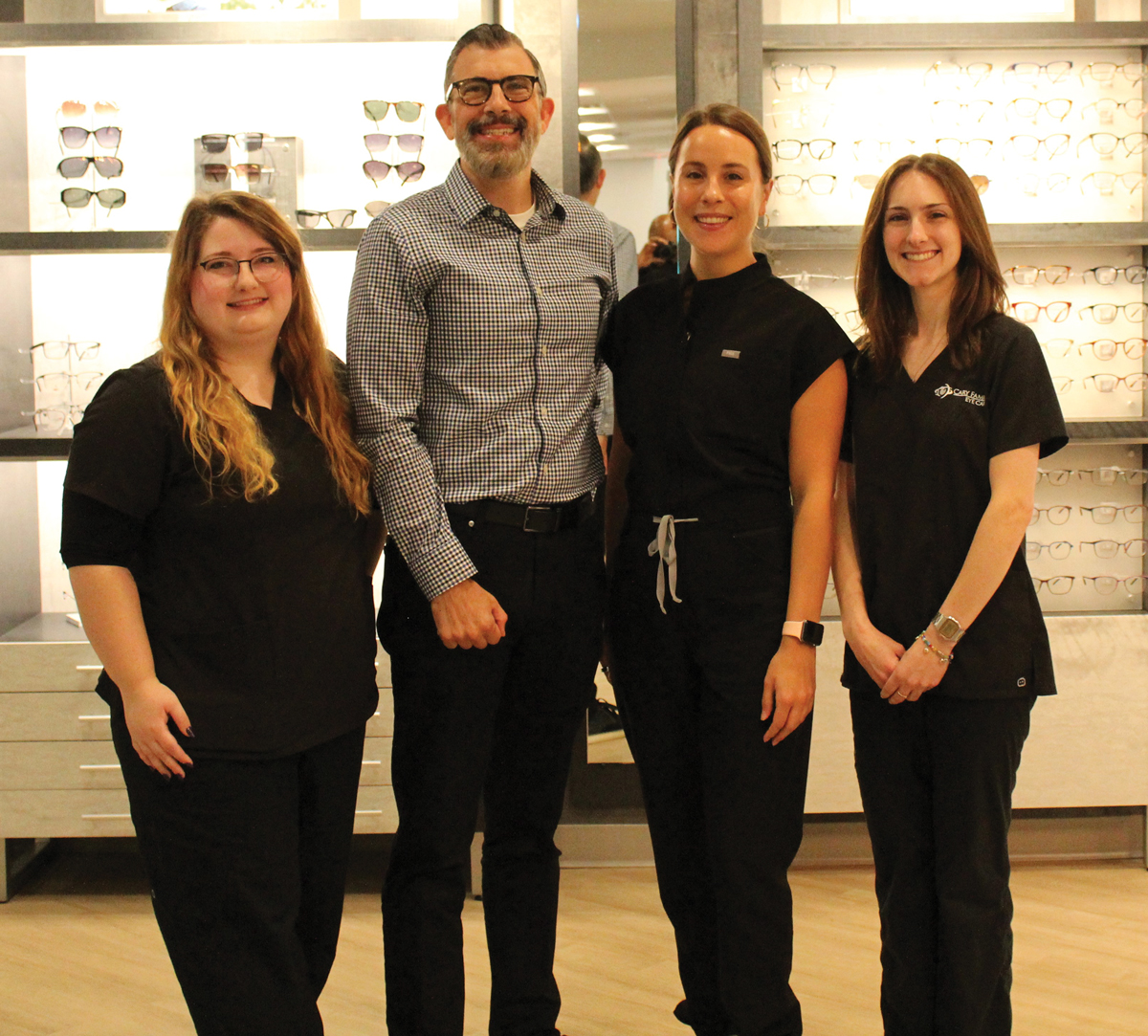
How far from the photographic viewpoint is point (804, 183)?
367 cm

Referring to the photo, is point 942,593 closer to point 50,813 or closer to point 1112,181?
point 1112,181

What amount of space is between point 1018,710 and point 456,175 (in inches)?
56.0

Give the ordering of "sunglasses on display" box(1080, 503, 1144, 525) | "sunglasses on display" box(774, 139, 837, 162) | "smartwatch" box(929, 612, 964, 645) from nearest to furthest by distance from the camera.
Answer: "smartwatch" box(929, 612, 964, 645), "sunglasses on display" box(774, 139, 837, 162), "sunglasses on display" box(1080, 503, 1144, 525)

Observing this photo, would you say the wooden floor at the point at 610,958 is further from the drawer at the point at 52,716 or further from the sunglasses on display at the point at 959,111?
the sunglasses on display at the point at 959,111

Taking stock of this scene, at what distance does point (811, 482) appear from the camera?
213 cm

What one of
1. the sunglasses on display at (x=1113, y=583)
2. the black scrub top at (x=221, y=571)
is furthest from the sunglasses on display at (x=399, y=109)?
the sunglasses on display at (x=1113, y=583)

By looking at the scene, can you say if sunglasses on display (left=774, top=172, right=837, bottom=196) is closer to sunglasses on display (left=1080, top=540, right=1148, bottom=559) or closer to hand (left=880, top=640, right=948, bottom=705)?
sunglasses on display (left=1080, top=540, right=1148, bottom=559)

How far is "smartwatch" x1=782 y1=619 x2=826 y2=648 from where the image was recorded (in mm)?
2094

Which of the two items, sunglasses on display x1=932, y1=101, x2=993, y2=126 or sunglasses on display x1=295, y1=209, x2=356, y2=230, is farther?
sunglasses on display x1=932, y1=101, x2=993, y2=126

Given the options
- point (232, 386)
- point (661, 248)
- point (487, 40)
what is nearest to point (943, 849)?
point (232, 386)

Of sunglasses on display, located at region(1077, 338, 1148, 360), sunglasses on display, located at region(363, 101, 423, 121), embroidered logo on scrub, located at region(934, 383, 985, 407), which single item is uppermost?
sunglasses on display, located at region(363, 101, 423, 121)

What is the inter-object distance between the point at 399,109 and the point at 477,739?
210 centimetres

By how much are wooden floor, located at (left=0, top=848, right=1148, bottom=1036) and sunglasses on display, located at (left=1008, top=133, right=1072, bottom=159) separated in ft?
7.19

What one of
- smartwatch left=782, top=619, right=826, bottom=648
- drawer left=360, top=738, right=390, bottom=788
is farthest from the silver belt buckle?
drawer left=360, top=738, right=390, bottom=788
